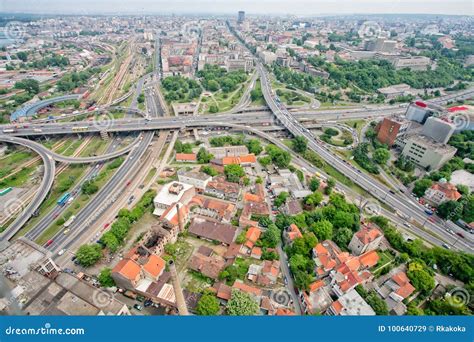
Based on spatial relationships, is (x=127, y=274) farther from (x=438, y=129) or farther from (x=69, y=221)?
(x=438, y=129)

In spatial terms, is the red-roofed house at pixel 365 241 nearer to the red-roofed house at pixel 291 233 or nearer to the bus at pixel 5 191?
the red-roofed house at pixel 291 233

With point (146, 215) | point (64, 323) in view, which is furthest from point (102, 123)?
point (64, 323)

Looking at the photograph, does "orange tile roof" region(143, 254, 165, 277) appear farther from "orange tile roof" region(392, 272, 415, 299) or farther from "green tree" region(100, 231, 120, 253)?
"orange tile roof" region(392, 272, 415, 299)

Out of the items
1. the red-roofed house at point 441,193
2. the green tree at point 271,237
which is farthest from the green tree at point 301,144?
the green tree at point 271,237

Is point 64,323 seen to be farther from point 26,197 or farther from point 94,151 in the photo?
point 94,151

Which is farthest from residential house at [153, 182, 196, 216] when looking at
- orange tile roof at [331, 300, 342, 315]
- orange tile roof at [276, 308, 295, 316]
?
orange tile roof at [331, 300, 342, 315]
